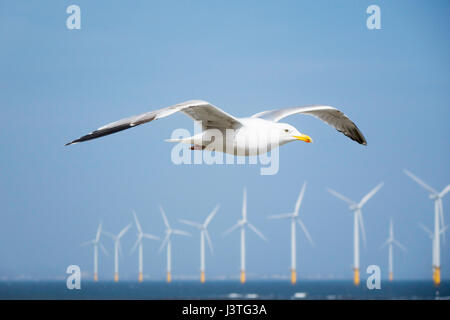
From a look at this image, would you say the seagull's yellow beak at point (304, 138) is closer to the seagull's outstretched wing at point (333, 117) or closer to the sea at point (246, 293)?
the seagull's outstretched wing at point (333, 117)

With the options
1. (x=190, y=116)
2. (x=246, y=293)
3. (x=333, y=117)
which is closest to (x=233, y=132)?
(x=190, y=116)

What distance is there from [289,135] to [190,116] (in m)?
1.09

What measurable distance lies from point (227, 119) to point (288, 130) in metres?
0.70

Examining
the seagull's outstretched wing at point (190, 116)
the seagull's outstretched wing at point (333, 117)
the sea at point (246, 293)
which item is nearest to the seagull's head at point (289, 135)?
the seagull's outstretched wing at point (190, 116)

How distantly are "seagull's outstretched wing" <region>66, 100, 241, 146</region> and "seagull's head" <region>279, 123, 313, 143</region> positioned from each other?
0.48m

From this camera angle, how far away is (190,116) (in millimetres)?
7789

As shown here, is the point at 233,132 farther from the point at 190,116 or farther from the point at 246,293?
the point at 246,293

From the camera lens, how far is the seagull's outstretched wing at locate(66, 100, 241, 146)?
6.35 metres
